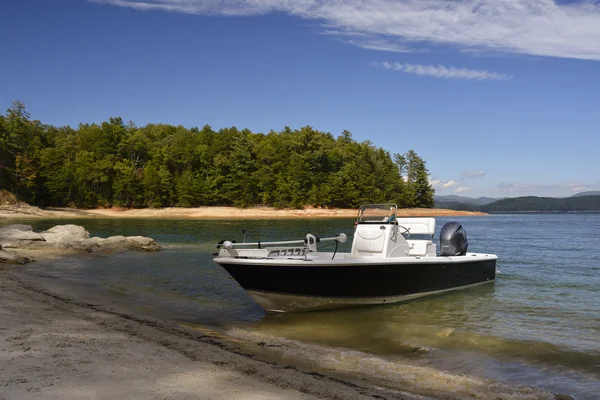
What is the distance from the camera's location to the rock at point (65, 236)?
21.6 m

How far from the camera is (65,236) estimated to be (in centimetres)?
2264

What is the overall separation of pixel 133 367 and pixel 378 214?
7967 millimetres

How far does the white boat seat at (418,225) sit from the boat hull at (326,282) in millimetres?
1458

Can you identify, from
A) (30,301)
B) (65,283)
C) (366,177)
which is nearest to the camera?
(30,301)

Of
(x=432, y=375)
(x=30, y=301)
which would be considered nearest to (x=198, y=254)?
(x=30, y=301)

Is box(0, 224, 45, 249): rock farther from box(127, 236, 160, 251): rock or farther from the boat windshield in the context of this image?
the boat windshield

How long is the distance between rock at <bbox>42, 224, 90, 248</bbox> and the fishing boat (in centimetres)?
1471

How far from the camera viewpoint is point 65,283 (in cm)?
1311

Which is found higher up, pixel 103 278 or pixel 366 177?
pixel 366 177

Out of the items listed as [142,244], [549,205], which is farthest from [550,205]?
[142,244]

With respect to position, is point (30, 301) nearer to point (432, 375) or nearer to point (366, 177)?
point (432, 375)

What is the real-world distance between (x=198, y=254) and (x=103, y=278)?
7.07 m

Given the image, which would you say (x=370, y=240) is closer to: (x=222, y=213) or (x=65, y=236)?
(x=65, y=236)

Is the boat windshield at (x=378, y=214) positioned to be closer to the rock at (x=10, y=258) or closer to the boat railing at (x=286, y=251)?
the boat railing at (x=286, y=251)
